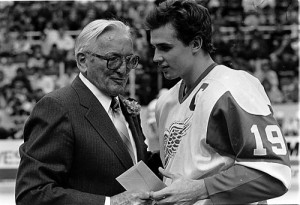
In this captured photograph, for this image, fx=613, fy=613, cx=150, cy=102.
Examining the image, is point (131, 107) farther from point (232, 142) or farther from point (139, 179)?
point (232, 142)

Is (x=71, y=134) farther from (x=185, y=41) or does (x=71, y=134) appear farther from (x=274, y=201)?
(x=274, y=201)

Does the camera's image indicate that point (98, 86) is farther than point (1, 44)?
No

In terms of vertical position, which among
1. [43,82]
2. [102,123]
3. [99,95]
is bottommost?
[43,82]

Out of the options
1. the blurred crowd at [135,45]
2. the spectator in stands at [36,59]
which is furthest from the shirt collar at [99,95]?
the spectator in stands at [36,59]

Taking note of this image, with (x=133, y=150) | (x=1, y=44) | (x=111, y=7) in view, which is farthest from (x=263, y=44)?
(x=133, y=150)

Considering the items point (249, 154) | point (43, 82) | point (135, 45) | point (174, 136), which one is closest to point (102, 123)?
point (174, 136)

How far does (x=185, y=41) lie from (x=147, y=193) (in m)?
0.70

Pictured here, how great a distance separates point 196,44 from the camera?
2809 millimetres

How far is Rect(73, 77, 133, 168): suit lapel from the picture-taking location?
2.86m

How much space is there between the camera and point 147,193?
270cm

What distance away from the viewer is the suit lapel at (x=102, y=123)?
2.86 m

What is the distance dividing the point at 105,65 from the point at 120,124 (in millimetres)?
329

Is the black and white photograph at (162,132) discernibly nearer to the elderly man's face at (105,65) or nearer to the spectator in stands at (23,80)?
the elderly man's face at (105,65)

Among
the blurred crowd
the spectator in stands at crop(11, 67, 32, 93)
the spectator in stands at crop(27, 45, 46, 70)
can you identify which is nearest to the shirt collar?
the blurred crowd
